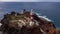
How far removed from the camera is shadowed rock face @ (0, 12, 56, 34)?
1.18 m

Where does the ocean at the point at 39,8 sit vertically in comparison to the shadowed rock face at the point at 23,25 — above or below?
above

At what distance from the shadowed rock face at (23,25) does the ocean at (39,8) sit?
4cm

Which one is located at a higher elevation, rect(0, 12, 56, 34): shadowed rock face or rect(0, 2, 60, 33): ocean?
rect(0, 2, 60, 33): ocean

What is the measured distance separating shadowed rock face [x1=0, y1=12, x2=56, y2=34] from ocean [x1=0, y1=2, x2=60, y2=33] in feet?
0.14

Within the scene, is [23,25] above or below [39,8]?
below

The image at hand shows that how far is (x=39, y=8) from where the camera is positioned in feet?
4.02

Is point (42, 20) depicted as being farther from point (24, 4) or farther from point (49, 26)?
point (24, 4)

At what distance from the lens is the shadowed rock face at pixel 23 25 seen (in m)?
1.18

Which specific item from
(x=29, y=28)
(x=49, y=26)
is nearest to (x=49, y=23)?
(x=49, y=26)

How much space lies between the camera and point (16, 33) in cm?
118

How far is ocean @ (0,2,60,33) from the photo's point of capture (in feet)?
3.97

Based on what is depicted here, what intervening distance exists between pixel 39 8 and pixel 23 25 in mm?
201

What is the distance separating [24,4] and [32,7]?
0.24 ft

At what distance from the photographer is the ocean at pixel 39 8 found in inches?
47.6
